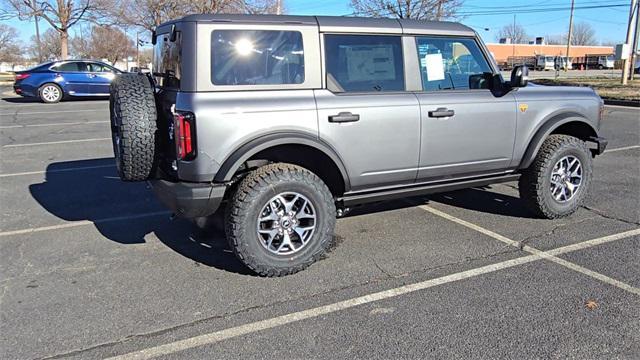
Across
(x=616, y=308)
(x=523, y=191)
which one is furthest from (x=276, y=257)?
(x=523, y=191)

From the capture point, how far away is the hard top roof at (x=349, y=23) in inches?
141

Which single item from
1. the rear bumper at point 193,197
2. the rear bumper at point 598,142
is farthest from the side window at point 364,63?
the rear bumper at point 598,142

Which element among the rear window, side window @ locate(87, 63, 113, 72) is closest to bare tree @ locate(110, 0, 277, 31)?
side window @ locate(87, 63, 113, 72)

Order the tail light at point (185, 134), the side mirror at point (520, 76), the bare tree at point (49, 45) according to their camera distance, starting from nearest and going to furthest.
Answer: the tail light at point (185, 134) < the side mirror at point (520, 76) < the bare tree at point (49, 45)

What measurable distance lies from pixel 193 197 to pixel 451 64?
264 centimetres

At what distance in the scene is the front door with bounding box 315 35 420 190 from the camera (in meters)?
3.88

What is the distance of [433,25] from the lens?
14.6 feet

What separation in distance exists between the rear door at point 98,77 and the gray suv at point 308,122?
1610 centimetres

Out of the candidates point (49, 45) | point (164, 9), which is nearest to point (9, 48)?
point (49, 45)

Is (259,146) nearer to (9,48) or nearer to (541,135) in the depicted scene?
(541,135)

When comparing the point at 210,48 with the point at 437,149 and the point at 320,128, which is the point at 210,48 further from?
the point at 437,149

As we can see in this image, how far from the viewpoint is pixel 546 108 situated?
4.80m

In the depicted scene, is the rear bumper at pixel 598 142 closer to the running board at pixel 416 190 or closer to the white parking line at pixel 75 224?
the running board at pixel 416 190

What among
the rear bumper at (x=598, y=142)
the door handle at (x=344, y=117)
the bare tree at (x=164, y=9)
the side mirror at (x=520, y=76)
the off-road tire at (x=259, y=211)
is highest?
the bare tree at (x=164, y=9)
